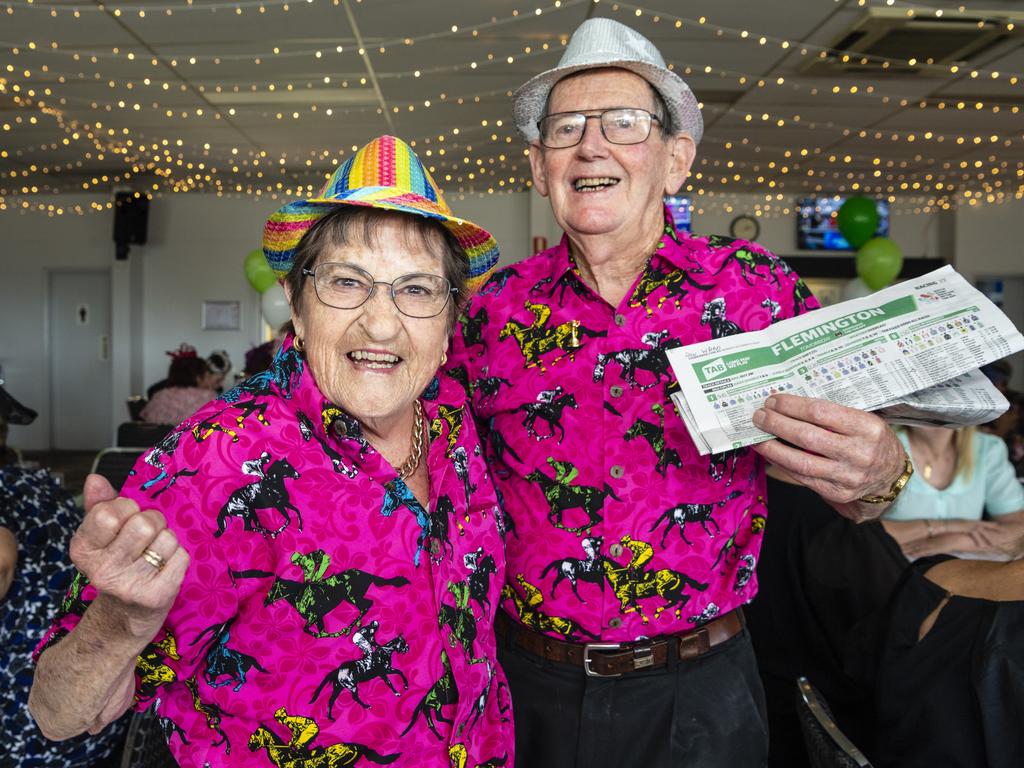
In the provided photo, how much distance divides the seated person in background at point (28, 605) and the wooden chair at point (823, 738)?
1.47 metres

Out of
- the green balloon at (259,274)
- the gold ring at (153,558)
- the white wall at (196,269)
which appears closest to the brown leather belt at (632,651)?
the gold ring at (153,558)

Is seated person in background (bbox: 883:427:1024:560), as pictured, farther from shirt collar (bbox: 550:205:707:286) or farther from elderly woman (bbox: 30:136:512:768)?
elderly woman (bbox: 30:136:512:768)

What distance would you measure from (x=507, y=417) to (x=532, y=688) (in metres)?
0.53

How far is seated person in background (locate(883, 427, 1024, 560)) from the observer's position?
2891 millimetres

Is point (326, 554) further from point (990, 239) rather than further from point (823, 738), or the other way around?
point (990, 239)

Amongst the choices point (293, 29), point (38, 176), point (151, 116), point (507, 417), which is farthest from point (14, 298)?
point (507, 417)

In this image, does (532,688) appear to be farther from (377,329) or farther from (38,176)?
(38,176)

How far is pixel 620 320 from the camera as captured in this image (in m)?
1.63

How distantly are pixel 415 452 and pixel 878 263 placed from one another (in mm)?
8598

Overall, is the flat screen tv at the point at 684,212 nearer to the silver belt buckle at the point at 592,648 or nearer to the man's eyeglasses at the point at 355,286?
the silver belt buckle at the point at 592,648

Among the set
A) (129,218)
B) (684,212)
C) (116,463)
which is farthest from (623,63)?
(129,218)

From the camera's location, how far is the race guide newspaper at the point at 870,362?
1271 millimetres

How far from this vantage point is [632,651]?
1.53m

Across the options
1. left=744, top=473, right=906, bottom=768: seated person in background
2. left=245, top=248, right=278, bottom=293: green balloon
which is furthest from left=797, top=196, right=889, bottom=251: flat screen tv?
left=744, top=473, right=906, bottom=768: seated person in background
